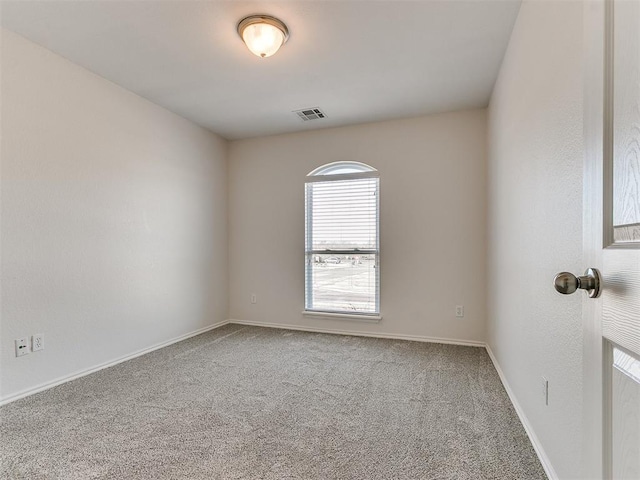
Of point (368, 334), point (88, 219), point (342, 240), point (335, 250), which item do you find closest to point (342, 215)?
point (342, 240)

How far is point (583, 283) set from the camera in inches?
28.8

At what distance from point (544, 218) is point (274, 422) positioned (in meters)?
1.85

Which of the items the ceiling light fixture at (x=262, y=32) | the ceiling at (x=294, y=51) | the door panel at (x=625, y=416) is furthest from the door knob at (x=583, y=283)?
the ceiling light fixture at (x=262, y=32)

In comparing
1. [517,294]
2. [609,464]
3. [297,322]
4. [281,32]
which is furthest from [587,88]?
[297,322]

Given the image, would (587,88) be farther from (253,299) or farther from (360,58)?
(253,299)

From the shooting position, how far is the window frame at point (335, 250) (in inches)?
158

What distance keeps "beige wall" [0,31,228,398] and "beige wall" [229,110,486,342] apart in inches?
31.4

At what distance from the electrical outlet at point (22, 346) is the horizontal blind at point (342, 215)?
2803mm

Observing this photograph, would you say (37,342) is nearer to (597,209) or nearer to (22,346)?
(22,346)

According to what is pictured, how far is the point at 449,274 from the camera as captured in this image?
372 cm

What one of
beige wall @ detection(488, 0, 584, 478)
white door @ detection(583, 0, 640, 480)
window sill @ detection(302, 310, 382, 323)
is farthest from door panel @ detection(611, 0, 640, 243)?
window sill @ detection(302, 310, 382, 323)

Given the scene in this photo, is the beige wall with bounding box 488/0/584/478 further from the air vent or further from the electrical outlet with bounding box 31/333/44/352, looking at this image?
the electrical outlet with bounding box 31/333/44/352

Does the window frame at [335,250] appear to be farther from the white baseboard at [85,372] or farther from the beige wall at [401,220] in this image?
the white baseboard at [85,372]

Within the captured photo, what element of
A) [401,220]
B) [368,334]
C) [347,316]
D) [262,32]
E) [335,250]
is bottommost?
[368,334]
